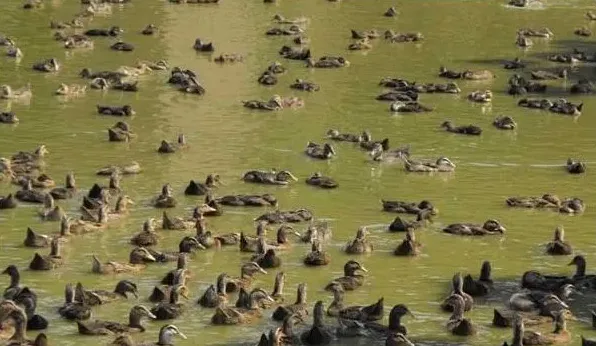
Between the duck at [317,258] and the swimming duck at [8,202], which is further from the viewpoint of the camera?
the swimming duck at [8,202]

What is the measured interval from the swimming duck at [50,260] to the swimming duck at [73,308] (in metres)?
A: 2.07

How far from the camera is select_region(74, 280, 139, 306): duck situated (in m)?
22.9

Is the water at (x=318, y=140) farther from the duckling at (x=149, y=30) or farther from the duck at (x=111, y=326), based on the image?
the duckling at (x=149, y=30)

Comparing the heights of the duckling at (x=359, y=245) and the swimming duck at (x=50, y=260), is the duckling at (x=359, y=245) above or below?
above

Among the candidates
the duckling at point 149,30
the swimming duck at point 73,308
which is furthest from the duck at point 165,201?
the duckling at point 149,30

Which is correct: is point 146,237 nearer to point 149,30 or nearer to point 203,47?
point 203,47

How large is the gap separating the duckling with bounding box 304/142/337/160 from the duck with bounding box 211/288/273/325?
445 inches

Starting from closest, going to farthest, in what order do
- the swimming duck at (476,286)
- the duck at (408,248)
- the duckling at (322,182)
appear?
the swimming duck at (476,286)
the duck at (408,248)
the duckling at (322,182)

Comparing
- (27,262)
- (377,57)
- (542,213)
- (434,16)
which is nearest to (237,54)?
(377,57)

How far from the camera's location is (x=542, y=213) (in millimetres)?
30156

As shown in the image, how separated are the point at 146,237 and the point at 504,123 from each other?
564 inches

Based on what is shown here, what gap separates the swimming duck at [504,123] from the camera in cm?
3841

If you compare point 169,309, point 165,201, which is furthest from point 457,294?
point 165,201

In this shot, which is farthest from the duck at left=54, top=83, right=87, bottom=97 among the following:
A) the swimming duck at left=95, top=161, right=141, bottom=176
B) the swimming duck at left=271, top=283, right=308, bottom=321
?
the swimming duck at left=271, top=283, right=308, bottom=321
